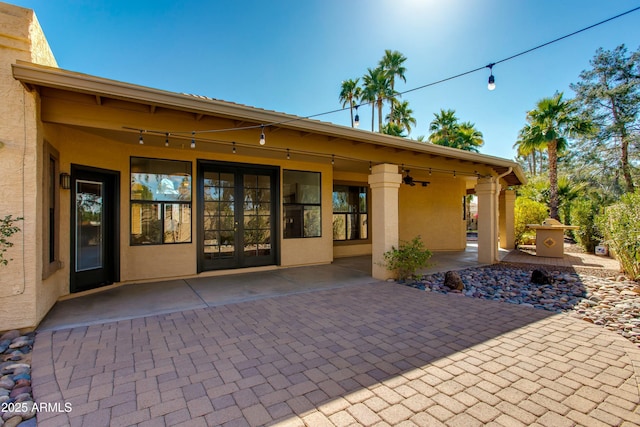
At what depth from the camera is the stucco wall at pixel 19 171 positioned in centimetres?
331

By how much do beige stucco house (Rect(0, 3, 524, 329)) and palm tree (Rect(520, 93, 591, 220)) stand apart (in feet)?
21.3

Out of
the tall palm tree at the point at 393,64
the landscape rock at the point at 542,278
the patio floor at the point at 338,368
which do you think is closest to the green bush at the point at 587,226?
the landscape rock at the point at 542,278

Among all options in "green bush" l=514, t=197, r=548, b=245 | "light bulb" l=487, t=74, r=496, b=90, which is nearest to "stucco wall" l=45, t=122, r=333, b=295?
"light bulb" l=487, t=74, r=496, b=90

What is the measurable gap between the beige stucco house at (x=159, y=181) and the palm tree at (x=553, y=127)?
255 inches

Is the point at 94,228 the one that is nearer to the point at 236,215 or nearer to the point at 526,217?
the point at 236,215

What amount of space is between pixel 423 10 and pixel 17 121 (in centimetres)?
599

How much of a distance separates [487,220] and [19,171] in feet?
31.5

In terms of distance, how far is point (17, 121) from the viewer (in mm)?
3359

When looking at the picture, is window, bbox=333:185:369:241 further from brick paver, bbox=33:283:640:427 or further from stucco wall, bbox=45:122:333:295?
brick paver, bbox=33:283:640:427

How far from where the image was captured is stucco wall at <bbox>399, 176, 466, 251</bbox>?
10961 millimetres

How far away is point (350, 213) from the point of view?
393 inches

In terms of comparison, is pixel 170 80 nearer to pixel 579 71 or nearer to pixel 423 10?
pixel 423 10

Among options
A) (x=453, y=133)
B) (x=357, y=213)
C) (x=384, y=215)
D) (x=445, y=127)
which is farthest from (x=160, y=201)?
(x=445, y=127)

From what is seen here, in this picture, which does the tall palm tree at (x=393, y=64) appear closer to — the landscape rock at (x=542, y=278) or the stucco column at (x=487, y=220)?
the stucco column at (x=487, y=220)
